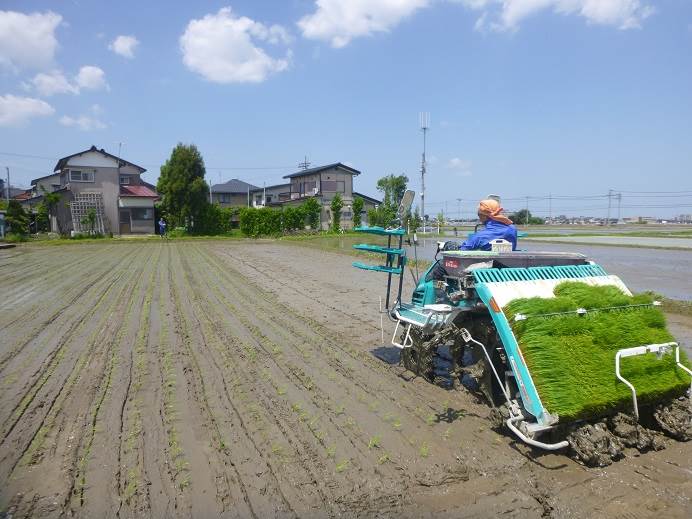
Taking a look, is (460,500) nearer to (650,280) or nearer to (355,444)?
(355,444)

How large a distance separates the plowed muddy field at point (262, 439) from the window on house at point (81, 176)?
30.8 m

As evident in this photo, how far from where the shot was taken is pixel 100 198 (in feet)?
111

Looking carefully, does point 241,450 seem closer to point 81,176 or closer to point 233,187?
point 81,176

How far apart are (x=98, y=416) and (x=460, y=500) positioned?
283 centimetres

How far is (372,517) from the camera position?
256 centimetres

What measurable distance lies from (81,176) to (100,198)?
2085 mm

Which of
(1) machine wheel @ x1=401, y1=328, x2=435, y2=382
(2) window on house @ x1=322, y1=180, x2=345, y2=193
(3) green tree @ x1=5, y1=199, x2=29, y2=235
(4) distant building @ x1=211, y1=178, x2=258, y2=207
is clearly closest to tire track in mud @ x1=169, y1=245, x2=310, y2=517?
(1) machine wheel @ x1=401, y1=328, x2=435, y2=382

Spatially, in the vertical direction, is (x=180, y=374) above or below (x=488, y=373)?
below

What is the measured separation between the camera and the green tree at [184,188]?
34.5 m

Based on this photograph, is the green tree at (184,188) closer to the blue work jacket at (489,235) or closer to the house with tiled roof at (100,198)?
the house with tiled roof at (100,198)

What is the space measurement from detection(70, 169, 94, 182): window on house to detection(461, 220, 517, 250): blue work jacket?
3553cm

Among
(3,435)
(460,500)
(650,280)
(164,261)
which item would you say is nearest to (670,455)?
(460,500)

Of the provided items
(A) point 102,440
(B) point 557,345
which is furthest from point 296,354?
(B) point 557,345

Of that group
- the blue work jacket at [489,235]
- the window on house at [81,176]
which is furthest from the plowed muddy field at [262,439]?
the window on house at [81,176]
